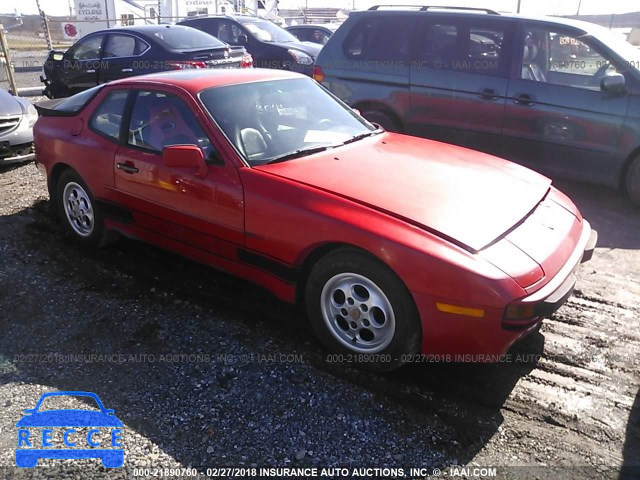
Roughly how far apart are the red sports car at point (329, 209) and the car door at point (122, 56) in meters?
4.71

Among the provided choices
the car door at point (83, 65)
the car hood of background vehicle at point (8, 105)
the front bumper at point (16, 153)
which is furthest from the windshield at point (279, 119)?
the car door at point (83, 65)

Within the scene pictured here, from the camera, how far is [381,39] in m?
6.50

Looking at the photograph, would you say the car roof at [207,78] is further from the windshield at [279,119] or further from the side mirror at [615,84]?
the side mirror at [615,84]

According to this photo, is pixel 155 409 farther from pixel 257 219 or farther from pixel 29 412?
pixel 257 219

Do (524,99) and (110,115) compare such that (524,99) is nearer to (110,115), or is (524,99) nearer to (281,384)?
(110,115)

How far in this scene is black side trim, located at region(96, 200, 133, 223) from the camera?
4156mm

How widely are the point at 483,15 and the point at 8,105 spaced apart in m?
6.11

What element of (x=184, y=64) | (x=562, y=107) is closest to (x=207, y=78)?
(x=562, y=107)

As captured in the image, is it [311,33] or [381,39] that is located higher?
[311,33]

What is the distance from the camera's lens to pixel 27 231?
5.04 meters

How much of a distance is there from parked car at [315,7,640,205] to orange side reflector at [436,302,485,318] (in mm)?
3758

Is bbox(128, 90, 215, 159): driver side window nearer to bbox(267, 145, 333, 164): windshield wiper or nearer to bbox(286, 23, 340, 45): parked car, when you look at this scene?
bbox(267, 145, 333, 164): windshield wiper

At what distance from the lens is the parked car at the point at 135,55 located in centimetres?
A: 878

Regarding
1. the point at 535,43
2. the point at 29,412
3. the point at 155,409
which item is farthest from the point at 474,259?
the point at 535,43
